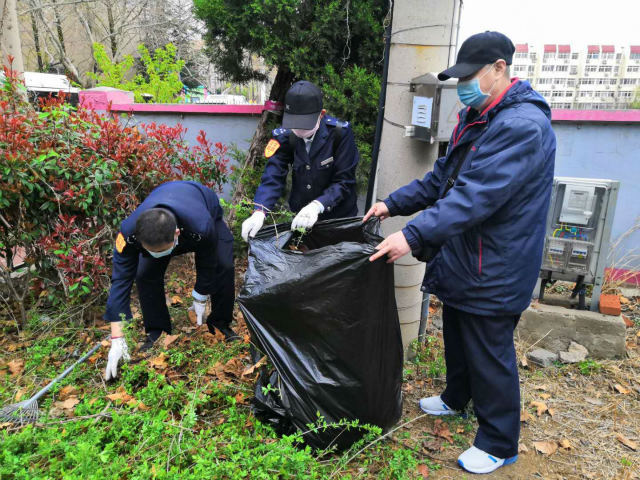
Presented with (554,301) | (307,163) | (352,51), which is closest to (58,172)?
(307,163)

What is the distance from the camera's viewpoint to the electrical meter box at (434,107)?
2.21 meters

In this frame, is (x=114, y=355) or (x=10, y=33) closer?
(x=114, y=355)

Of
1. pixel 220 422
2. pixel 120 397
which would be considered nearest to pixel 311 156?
pixel 220 422

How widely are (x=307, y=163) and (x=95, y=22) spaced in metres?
19.2

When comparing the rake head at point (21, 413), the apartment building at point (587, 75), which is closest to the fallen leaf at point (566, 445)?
the rake head at point (21, 413)

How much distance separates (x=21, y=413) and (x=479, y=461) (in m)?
2.14

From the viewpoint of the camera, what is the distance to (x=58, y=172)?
2.83 meters

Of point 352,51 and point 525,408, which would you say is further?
point 352,51

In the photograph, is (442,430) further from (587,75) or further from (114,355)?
(587,75)

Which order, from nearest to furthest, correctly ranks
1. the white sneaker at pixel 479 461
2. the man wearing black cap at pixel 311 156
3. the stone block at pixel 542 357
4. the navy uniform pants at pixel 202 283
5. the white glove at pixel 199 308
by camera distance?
1. the white sneaker at pixel 479 461
2. the man wearing black cap at pixel 311 156
3. the navy uniform pants at pixel 202 283
4. the stone block at pixel 542 357
5. the white glove at pixel 199 308

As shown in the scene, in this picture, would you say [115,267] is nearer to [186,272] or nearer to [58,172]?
[58,172]

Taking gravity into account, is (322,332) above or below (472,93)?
below

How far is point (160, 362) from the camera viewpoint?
244cm

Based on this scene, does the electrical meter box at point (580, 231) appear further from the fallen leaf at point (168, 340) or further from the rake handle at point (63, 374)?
the rake handle at point (63, 374)
